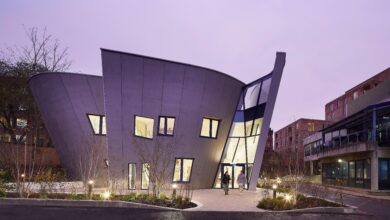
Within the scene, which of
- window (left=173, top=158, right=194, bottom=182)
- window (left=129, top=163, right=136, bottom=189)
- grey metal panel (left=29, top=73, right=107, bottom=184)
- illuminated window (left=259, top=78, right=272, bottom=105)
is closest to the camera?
window (left=129, top=163, right=136, bottom=189)

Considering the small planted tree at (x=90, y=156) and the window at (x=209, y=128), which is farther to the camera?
the window at (x=209, y=128)

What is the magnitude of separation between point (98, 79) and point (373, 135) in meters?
21.8

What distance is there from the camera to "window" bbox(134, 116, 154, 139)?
94.7 feet

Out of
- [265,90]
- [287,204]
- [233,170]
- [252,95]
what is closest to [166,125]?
[233,170]

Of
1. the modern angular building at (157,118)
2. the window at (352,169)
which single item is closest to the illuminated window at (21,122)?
the modern angular building at (157,118)

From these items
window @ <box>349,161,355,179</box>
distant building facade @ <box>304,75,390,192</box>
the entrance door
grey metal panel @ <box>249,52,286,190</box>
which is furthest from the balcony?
the entrance door

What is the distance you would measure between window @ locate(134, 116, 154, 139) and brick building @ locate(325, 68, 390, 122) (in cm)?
4798

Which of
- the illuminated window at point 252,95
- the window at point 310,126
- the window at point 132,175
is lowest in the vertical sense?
the window at point 132,175

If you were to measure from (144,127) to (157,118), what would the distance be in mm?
1066

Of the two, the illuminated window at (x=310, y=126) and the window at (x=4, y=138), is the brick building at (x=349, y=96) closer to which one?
the illuminated window at (x=310, y=126)

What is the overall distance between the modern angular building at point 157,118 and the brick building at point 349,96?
41.5 m

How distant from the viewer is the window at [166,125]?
96.5ft

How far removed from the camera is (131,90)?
28391 mm

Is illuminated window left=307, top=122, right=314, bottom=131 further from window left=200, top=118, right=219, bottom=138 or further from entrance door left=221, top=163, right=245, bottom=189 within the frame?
window left=200, top=118, right=219, bottom=138
